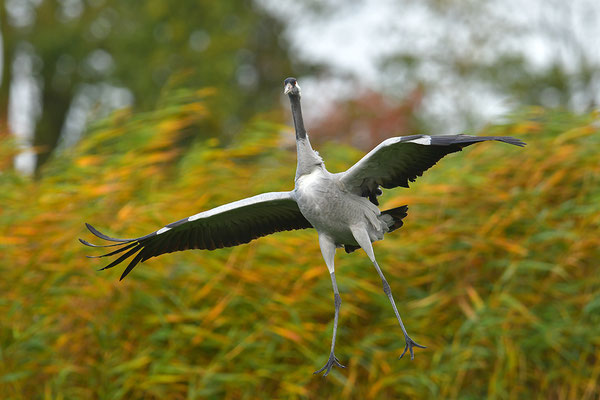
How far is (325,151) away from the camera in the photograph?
24.5ft

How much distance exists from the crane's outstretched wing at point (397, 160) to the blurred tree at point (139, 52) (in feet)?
45.8

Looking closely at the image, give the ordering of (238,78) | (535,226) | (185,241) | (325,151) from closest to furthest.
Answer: (185,241) → (535,226) → (325,151) → (238,78)

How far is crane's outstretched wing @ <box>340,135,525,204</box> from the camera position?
231 centimetres

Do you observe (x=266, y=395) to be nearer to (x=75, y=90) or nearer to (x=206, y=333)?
(x=206, y=333)

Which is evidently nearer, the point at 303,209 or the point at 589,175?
the point at 303,209

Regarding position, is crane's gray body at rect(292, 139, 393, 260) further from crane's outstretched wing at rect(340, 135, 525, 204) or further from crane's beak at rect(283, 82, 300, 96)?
crane's beak at rect(283, 82, 300, 96)

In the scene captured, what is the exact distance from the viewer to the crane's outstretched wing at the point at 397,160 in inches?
91.0

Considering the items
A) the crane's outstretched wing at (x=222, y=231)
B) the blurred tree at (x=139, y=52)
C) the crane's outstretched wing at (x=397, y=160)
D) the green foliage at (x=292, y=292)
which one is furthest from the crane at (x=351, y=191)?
the blurred tree at (x=139, y=52)

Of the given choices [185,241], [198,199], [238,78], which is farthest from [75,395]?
[238,78]

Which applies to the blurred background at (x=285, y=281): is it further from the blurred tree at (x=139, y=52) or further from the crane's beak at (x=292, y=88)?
the blurred tree at (x=139, y=52)

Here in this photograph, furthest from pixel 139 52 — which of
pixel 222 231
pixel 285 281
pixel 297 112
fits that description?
pixel 297 112

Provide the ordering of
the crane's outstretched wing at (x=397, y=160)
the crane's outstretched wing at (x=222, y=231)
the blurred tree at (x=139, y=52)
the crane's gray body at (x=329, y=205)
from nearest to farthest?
the crane's gray body at (x=329, y=205)
the crane's outstretched wing at (x=397, y=160)
the crane's outstretched wing at (x=222, y=231)
the blurred tree at (x=139, y=52)

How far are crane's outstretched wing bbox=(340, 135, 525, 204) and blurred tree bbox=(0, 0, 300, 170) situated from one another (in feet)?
45.8

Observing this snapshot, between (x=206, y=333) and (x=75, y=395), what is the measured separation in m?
1.20
